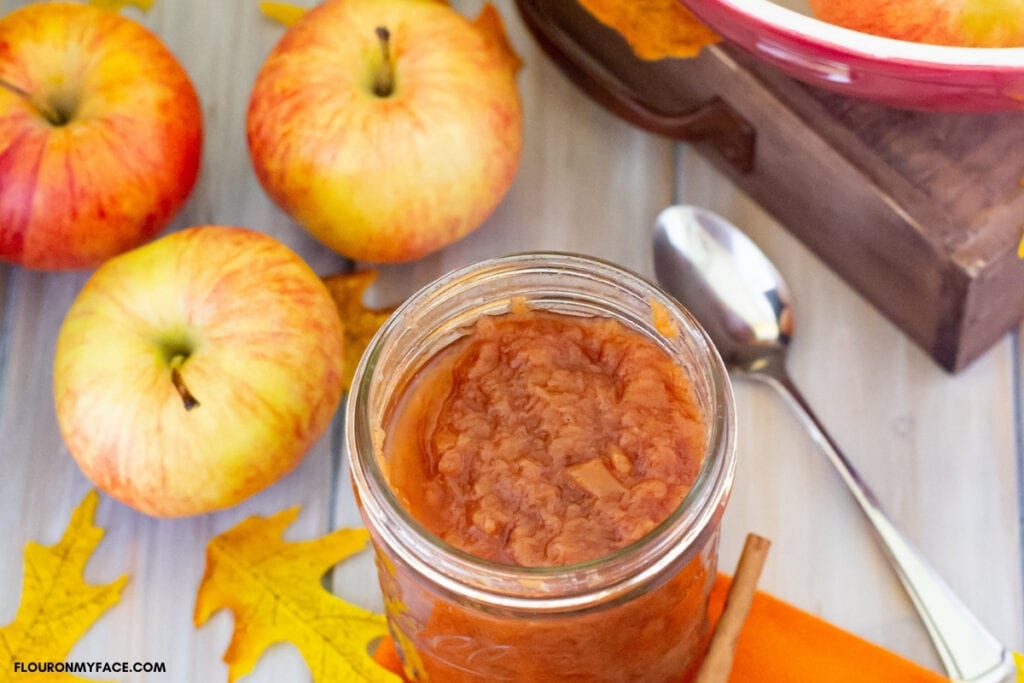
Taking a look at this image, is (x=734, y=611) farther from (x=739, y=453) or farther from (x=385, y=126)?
(x=385, y=126)

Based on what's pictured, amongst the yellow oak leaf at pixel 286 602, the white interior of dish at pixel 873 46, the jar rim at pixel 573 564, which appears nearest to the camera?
the jar rim at pixel 573 564

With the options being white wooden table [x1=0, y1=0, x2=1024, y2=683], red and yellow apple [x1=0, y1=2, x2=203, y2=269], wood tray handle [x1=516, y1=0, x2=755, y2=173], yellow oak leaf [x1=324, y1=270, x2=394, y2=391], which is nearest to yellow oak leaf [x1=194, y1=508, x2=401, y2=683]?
white wooden table [x1=0, y1=0, x2=1024, y2=683]

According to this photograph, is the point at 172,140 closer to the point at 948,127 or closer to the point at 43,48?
the point at 43,48

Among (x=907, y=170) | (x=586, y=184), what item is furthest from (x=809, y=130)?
(x=586, y=184)

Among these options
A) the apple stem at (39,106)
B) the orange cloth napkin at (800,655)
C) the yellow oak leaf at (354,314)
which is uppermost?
the apple stem at (39,106)

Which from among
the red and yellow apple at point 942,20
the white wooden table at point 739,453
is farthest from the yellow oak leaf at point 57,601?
the red and yellow apple at point 942,20

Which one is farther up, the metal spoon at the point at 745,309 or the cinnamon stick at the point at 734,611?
the metal spoon at the point at 745,309

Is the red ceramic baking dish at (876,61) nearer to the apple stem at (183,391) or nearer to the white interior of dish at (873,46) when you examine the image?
the white interior of dish at (873,46)
